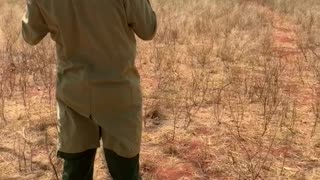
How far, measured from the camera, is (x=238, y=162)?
10.5 feet

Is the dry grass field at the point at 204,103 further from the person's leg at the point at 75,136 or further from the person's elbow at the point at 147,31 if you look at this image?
the person's elbow at the point at 147,31

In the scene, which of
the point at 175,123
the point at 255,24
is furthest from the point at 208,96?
the point at 255,24

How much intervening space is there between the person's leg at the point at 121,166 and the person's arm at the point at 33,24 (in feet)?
1.78

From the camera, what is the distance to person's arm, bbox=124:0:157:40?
185 cm

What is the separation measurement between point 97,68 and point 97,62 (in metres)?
0.02

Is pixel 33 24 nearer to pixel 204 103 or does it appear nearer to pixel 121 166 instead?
pixel 121 166

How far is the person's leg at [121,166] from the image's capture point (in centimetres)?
208

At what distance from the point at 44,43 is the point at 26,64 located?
72 centimetres

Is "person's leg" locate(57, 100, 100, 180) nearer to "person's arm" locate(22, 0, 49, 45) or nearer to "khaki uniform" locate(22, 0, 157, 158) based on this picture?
"khaki uniform" locate(22, 0, 157, 158)

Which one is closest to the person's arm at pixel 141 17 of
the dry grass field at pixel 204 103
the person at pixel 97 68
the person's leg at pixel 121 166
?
the person at pixel 97 68

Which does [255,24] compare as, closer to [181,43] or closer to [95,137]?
[181,43]

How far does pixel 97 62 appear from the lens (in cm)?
192

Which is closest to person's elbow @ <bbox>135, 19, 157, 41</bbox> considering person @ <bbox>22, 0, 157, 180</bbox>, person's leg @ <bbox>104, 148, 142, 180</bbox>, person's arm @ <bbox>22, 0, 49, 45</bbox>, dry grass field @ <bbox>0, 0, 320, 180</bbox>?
person @ <bbox>22, 0, 157, 180</bbox>

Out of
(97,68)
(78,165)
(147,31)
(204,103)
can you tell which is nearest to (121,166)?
(78,165)
